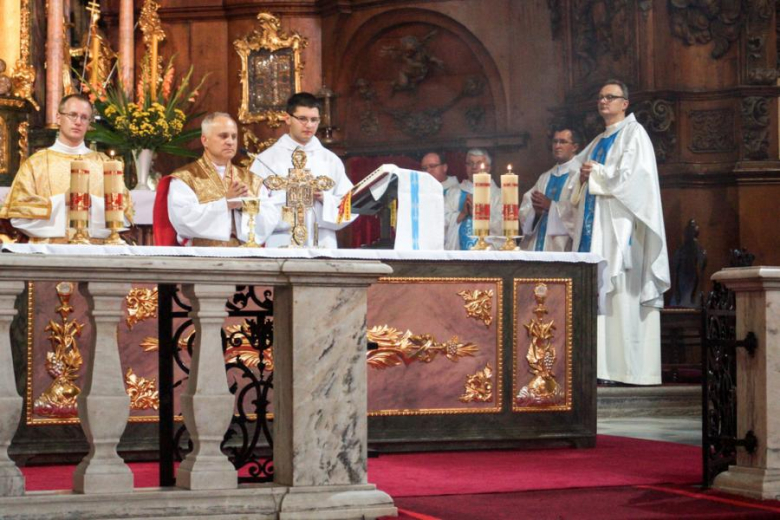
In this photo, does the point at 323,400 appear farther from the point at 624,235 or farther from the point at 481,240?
the point at 624,235

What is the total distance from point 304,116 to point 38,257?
152 inches

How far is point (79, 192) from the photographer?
21.8 ft

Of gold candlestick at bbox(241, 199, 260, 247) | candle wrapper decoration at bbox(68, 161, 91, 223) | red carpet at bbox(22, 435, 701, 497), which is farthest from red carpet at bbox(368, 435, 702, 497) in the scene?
candle wrapper decoration at bbox(68, 161, 91, 223)

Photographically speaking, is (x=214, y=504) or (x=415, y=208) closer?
(x=214, y=504)

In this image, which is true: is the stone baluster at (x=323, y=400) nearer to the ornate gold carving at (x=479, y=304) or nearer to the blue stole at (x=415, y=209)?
the ornate gold carving at (x=479, y=304)

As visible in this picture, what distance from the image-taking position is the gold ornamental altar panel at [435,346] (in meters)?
6.78

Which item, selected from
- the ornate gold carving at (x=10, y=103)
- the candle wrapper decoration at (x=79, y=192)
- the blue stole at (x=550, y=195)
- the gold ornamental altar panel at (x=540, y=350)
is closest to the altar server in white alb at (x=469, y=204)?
the blue stole at (x=550, y=195)

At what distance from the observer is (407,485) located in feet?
18.1

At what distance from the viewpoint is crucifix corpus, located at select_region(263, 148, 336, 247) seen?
702 cm

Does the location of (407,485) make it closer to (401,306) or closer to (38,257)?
(401,306)

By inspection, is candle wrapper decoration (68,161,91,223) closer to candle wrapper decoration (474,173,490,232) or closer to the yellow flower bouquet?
candle wrapper decoration (474,173,490,232)

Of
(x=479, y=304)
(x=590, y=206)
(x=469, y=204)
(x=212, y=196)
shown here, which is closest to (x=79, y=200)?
(x=212, y=196)

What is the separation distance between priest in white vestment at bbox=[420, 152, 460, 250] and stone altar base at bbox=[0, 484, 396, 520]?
6.54 meters

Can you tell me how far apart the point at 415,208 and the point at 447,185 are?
14.4 ft
